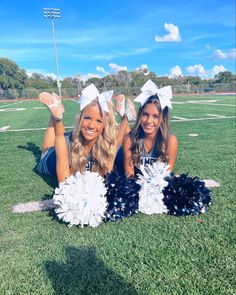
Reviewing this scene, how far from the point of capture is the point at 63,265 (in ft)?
7.25

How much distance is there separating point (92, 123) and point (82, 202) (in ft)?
3.06

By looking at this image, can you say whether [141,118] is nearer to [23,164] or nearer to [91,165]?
[91,165]

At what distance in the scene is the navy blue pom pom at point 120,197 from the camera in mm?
2865

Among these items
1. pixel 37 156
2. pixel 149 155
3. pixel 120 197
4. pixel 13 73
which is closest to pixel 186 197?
pixel 120 197

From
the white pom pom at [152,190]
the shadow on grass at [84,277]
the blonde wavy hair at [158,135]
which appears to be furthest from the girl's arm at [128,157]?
the shadow on grass at [84,277]

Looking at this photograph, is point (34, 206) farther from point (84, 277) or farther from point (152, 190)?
point (84, 277)

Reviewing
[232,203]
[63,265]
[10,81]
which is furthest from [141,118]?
[10,81]

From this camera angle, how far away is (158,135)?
3.55 metres

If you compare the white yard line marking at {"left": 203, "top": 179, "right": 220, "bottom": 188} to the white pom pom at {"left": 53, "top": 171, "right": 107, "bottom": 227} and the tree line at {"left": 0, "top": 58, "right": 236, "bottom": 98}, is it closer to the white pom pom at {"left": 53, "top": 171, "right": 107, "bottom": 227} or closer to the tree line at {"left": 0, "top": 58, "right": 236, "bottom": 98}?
the white pom pom at {"left": 53, "top": 171, "right": 107, "bottom": 227}

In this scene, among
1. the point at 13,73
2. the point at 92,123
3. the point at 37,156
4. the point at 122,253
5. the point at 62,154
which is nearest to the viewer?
the point at 122,253

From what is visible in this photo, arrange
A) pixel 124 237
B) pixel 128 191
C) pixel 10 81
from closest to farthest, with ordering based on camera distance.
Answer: pixel 124 237 < pixel 128 191 < pixel 10 81

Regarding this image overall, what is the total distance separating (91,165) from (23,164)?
2.13m

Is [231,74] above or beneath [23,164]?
above

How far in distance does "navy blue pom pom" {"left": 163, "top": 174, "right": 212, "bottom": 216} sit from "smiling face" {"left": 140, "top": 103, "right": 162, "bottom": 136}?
2.21 ft
